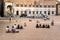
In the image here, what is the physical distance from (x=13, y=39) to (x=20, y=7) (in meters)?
82.4

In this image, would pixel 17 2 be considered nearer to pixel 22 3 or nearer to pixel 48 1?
pixel 22 3

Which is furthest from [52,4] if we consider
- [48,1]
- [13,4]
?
[13,4]

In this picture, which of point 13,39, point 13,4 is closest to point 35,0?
point 13,4

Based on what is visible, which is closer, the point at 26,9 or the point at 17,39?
the point at 17,39

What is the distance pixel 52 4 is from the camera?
104000 mm

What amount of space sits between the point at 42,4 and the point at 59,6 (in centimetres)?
819

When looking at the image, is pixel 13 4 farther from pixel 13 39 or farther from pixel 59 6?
pixel 13 39

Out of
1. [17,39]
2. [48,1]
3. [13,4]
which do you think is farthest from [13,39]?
[48,1]

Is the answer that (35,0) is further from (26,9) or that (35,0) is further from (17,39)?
(17,39)

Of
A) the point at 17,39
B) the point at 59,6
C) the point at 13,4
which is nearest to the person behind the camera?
the point at 17,39

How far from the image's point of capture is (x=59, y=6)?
10756 cm

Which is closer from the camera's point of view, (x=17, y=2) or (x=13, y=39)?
(x=13, y=39)

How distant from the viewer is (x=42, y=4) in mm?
103500

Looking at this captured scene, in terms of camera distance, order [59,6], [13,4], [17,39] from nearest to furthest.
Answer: [17,39]
[13,4]
[59,6]
